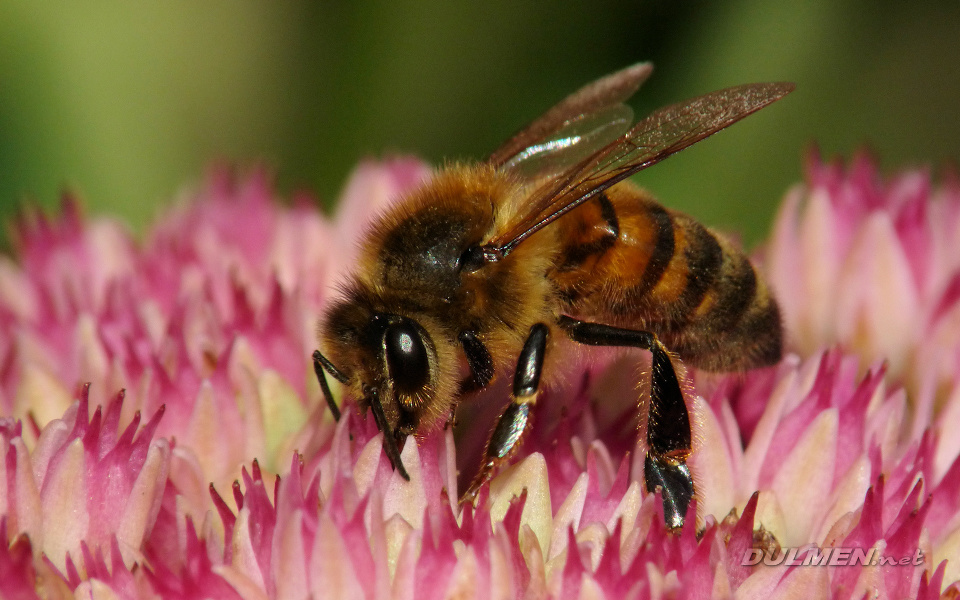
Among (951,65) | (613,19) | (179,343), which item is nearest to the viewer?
(179,343)

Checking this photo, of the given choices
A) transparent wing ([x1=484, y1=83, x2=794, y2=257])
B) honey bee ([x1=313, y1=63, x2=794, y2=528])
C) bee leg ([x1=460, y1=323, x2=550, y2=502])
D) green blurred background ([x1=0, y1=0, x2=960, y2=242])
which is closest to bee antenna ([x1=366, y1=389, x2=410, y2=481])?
honey bee ([x1=313, y1=63, x2=794, y2=528])

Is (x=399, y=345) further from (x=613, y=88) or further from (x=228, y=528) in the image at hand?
(x=613, y=88)

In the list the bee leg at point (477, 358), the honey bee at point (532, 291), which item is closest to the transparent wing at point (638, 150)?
the honey bee at point (532, 291)

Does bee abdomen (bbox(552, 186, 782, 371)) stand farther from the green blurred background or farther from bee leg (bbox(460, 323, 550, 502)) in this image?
the green blurred background

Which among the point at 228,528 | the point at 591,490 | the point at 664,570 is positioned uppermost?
the point at 228,528

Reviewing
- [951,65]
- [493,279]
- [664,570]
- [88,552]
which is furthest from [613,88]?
[951,65]

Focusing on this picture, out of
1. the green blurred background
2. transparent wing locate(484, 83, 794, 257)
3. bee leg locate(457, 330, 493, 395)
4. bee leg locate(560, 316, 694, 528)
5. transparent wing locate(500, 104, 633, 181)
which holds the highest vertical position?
the green blurred background

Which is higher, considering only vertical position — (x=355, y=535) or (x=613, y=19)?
(x=613, y=19)
